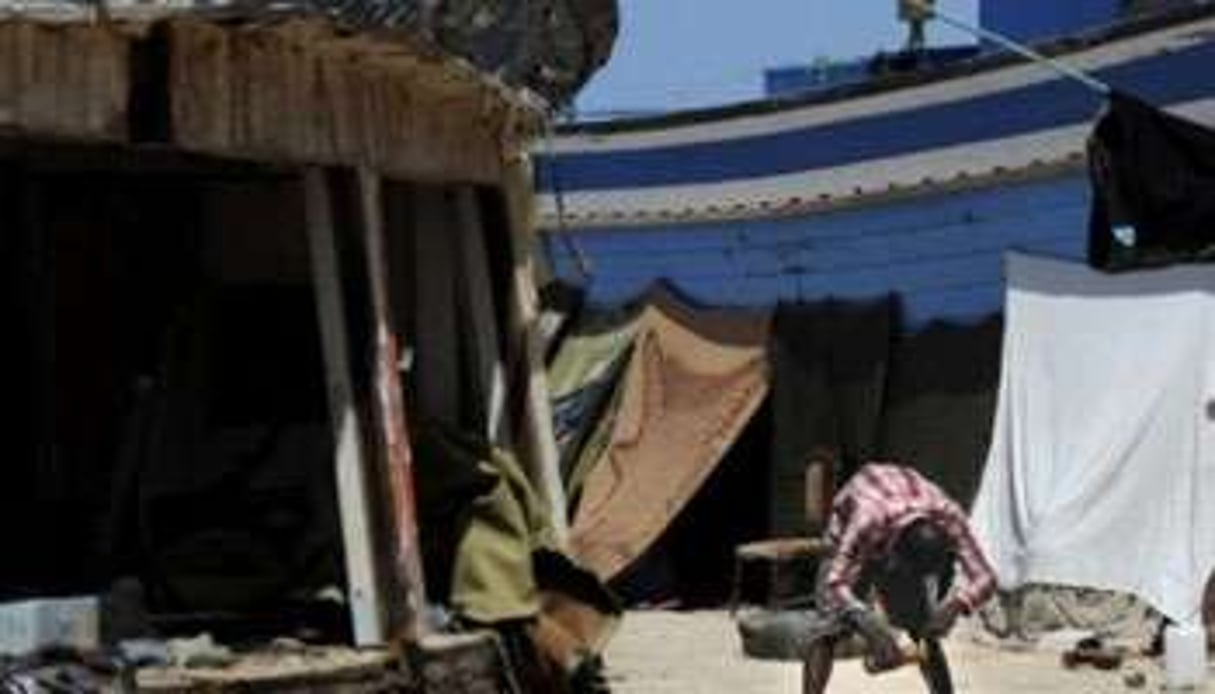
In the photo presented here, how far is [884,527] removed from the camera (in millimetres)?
9422

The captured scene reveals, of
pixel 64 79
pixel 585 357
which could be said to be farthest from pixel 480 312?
pixel 585 357

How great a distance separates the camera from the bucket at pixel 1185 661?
1251 centimetres

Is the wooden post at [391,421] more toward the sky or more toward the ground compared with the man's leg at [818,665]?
more toward the sky

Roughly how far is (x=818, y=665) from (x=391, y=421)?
71.4 inches

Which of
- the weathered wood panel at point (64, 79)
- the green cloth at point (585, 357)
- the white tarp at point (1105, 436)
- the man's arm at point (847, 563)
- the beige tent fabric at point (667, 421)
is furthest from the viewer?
the green cloth at point (585, 357)

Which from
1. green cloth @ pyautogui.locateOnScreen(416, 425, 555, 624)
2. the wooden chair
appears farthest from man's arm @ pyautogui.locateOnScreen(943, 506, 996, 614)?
the wooden chair

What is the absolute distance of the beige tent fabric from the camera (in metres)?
18.2

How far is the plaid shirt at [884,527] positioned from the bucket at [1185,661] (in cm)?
325

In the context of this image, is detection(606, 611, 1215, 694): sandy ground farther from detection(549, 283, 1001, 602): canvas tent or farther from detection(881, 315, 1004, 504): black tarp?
detection(549, 283, 1001, 602): canvas tent

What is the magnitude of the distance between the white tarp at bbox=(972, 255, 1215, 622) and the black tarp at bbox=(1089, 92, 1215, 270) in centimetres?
154

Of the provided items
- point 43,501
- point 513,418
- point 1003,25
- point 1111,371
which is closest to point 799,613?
point 1111,371

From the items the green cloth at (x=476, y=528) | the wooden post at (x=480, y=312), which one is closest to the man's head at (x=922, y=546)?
the green cloth at (x=476, y=528)

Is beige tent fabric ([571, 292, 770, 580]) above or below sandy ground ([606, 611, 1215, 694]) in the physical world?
above

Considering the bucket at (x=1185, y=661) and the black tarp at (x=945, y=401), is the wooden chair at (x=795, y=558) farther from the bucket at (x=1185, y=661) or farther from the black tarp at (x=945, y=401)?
the bucket at (x=1185, y=661)
